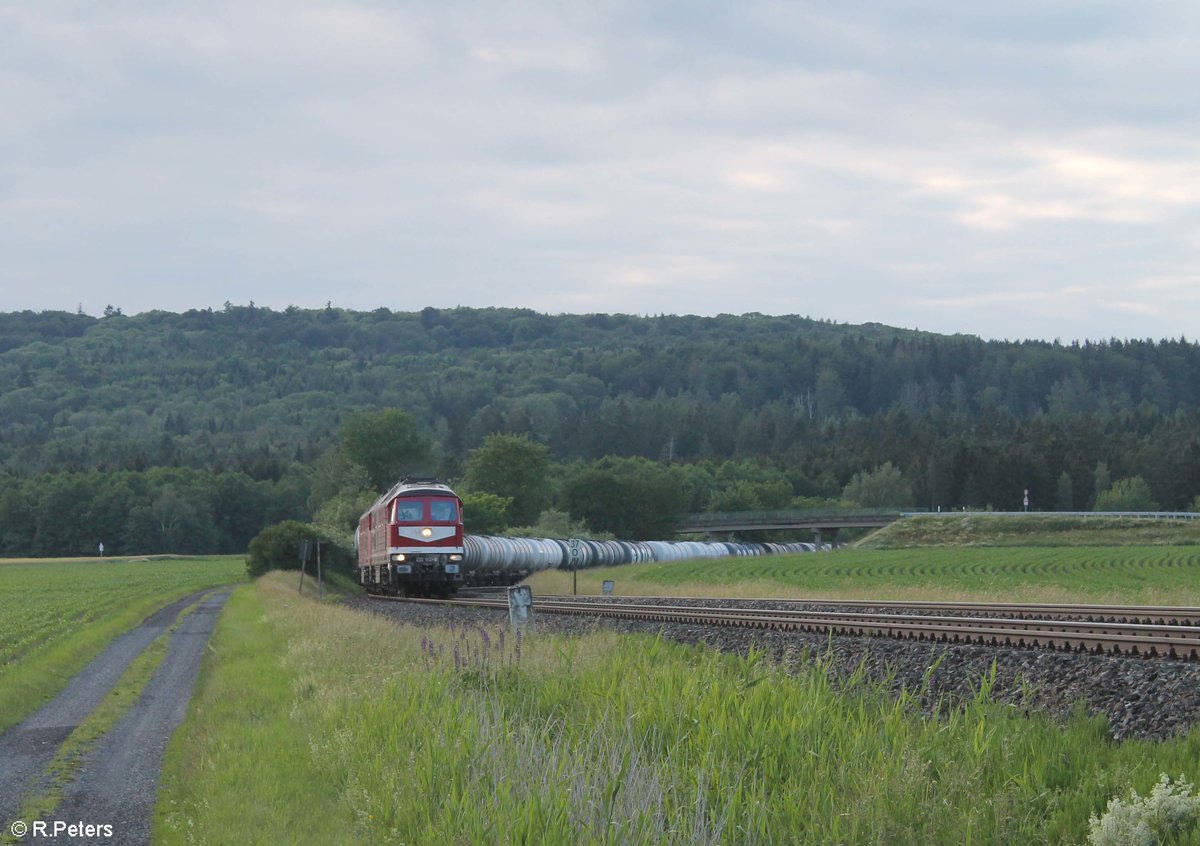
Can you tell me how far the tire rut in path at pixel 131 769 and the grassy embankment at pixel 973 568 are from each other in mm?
22269

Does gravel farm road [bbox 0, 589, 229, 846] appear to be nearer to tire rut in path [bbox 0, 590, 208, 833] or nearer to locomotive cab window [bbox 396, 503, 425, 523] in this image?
tire rut in path [bbox 0, 590, 208, 833]

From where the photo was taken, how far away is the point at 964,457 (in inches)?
6152

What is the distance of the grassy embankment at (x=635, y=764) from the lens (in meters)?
9.53

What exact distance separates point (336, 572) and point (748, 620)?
163ft

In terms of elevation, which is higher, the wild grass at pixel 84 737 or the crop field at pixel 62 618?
the wild grass at pixel 84 737

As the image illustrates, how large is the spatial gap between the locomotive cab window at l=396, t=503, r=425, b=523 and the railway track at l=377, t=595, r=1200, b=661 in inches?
492

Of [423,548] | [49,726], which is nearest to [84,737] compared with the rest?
[49,726]

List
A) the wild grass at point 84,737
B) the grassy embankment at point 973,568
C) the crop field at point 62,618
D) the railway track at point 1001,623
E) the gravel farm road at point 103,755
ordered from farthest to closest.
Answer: the grassy embankment at point 973,568 → the crop field at point 62,618 → the railway track at point 1001,623 → the wild grass at point 84,737 → the gravel farm road at point 103,755

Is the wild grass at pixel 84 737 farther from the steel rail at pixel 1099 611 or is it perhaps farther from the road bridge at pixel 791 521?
the road bridge at pixel 791 521

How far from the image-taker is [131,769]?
48.7ft

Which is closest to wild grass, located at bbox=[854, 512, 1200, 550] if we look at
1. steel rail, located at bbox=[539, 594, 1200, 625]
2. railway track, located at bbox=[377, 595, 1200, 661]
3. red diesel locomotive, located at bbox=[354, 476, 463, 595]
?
red diesel locomotive, located at bbox=[354, 476, 463, 595]

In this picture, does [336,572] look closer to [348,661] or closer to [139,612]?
[139,612]

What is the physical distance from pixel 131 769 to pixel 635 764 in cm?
747

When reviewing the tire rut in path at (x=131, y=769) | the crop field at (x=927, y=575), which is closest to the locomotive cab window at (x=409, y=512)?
the crop field at (x=927, y=575)
